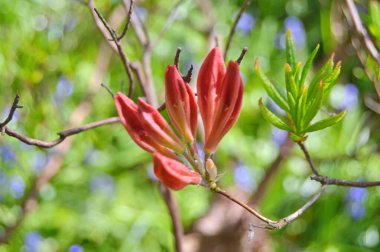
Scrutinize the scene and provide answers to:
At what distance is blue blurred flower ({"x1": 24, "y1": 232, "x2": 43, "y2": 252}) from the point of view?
135 centimetres

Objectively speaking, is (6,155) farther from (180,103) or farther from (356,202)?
(180,103)

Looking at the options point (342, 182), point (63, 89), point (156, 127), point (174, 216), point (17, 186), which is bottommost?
point (17, 186)

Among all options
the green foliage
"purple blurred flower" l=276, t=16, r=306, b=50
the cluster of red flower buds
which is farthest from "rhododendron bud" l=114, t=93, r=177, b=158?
"purple blurred flower" l=276, t=16, r=306, b=50

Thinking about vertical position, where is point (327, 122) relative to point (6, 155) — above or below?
above

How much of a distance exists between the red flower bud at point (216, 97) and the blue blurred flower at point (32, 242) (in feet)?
2.85

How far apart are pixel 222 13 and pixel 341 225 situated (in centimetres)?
70

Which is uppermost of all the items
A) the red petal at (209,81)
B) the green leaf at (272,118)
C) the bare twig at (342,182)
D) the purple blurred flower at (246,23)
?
the red petal at (209,81)

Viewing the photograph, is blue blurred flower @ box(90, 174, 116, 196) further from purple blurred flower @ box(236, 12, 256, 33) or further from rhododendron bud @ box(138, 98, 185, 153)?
rhododendron bud @ box(138, 98, 185, 153)

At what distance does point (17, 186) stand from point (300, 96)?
0.88 meters

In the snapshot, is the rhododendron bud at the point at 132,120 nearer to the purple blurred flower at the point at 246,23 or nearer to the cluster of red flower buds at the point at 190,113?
the cluster of red flower buds at the point at 190,113

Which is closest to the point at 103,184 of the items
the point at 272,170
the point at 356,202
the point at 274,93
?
the point at 272,170

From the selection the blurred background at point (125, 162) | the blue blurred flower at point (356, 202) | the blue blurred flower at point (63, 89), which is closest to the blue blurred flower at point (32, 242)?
the blurred background at point (125, 162)

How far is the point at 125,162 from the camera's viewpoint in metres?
1.60

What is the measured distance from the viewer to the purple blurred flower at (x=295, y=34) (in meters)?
1.83
